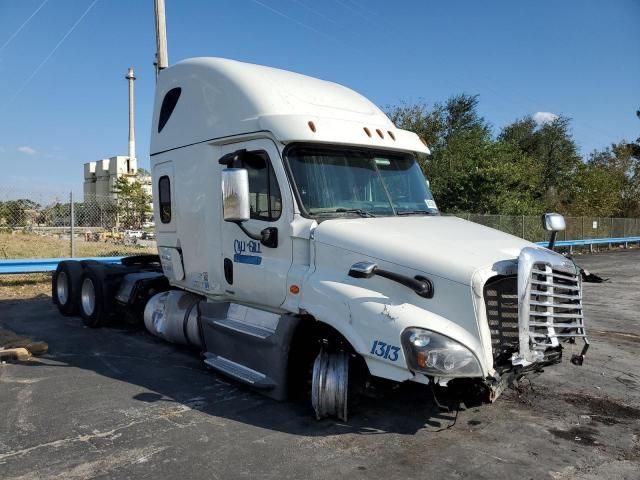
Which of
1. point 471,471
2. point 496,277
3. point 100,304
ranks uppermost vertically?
point 496,277

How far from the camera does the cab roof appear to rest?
5.03 m

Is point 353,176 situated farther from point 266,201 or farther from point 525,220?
point 525,220

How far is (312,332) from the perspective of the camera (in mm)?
4906

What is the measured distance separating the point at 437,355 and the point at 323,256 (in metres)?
1.37

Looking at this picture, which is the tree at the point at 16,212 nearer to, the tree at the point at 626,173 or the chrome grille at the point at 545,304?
the chrome grille at the point at 545,304

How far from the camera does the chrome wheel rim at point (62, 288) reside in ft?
30.4

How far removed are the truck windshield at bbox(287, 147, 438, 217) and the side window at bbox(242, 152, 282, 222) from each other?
10.1 inches

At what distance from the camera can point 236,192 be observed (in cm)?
472

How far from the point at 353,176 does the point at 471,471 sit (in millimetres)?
2776

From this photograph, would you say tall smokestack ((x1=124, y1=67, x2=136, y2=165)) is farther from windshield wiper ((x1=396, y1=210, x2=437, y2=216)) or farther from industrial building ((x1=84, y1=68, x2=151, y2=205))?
windshield wiper ((x1=396, y1=210, x2=437, y2=216))

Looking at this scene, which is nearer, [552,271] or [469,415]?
[552,271]

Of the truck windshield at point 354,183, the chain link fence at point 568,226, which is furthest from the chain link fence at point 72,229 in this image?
the chain link fence at point 568,226

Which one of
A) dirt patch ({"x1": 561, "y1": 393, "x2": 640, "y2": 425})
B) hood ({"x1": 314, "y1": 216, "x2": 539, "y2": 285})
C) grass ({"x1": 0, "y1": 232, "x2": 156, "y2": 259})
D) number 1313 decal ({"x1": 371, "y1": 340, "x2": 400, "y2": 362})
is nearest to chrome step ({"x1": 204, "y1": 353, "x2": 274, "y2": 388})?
number 1313 decal ({"x1": 371, "y1": 340, "x2": 400, "y2": 362})

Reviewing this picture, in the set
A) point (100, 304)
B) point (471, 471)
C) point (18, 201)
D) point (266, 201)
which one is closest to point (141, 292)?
point (100, 304)
